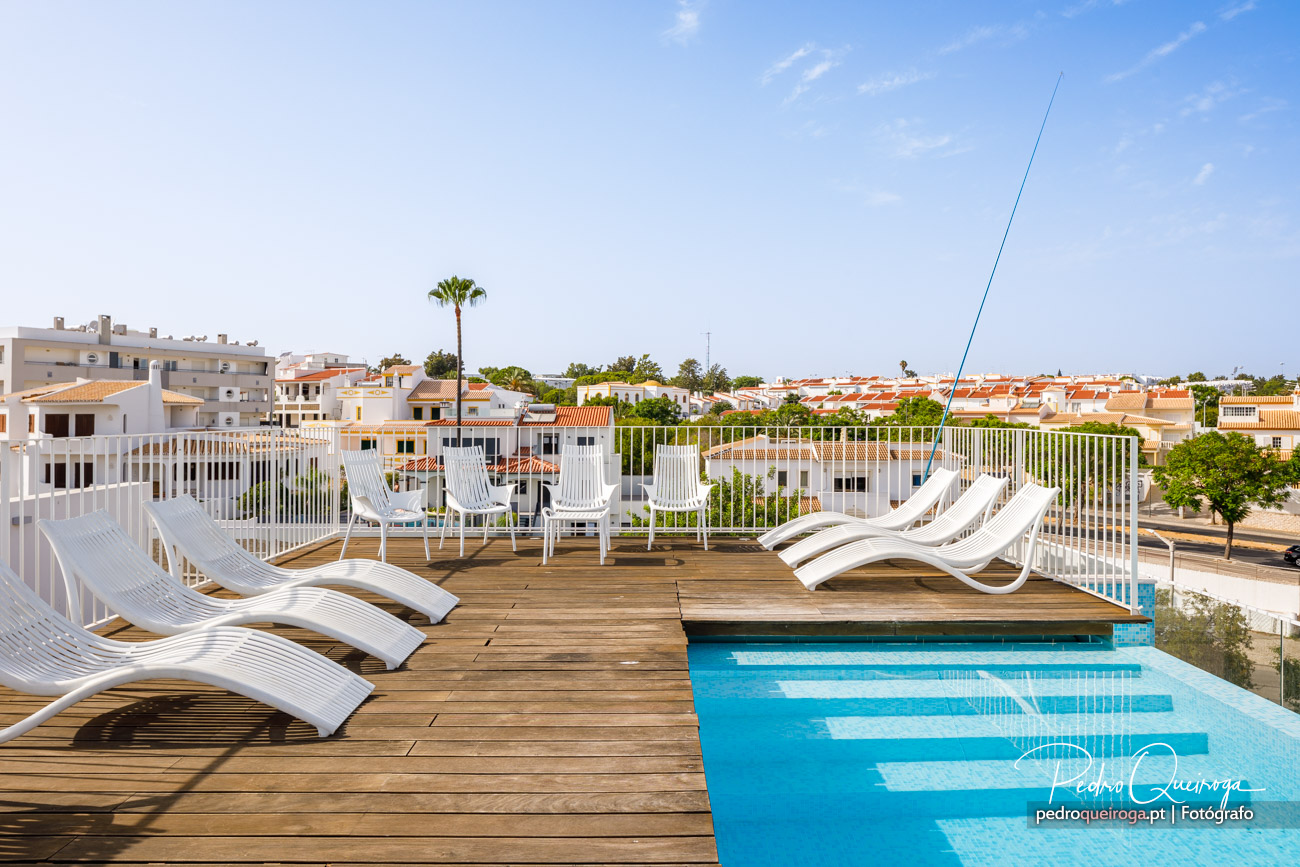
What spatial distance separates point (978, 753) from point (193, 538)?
14.3 ft

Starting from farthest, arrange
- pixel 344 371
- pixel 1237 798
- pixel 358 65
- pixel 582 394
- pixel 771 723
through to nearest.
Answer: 1. pixel 582 394
2. pixel 344 371
3. pixel 358 65
4. pixel 771 723
5. pixel 1237 798

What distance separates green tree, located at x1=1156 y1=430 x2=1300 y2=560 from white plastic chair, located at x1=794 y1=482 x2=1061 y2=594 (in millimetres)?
41377

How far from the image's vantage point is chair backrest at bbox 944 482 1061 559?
5.28 meters

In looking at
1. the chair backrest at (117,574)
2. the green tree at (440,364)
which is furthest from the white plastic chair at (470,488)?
the green tree at (440,364)

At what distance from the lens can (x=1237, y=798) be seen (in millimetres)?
3197

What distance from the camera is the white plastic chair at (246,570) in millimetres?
4234

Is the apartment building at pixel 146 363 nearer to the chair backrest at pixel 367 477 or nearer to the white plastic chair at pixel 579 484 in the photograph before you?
the chair backrest at pixel 367 477

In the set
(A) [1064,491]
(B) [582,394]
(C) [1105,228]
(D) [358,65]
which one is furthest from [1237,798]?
(B) [582,394]

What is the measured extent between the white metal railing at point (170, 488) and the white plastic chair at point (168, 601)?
57 centimetres

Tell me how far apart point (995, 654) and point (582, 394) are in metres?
82.4

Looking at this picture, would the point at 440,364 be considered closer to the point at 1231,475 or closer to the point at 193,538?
the point at 1231,475

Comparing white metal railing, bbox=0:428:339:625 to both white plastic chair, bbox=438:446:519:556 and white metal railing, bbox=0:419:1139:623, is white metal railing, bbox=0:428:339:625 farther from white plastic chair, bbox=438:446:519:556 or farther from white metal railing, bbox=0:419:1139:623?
white plastic chair, bbox=438:446:519:556

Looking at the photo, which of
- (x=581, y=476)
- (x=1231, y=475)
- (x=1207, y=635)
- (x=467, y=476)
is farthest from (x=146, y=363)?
(x=1231, y=475)

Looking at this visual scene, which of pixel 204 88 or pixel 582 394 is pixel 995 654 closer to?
pixel 204 88
